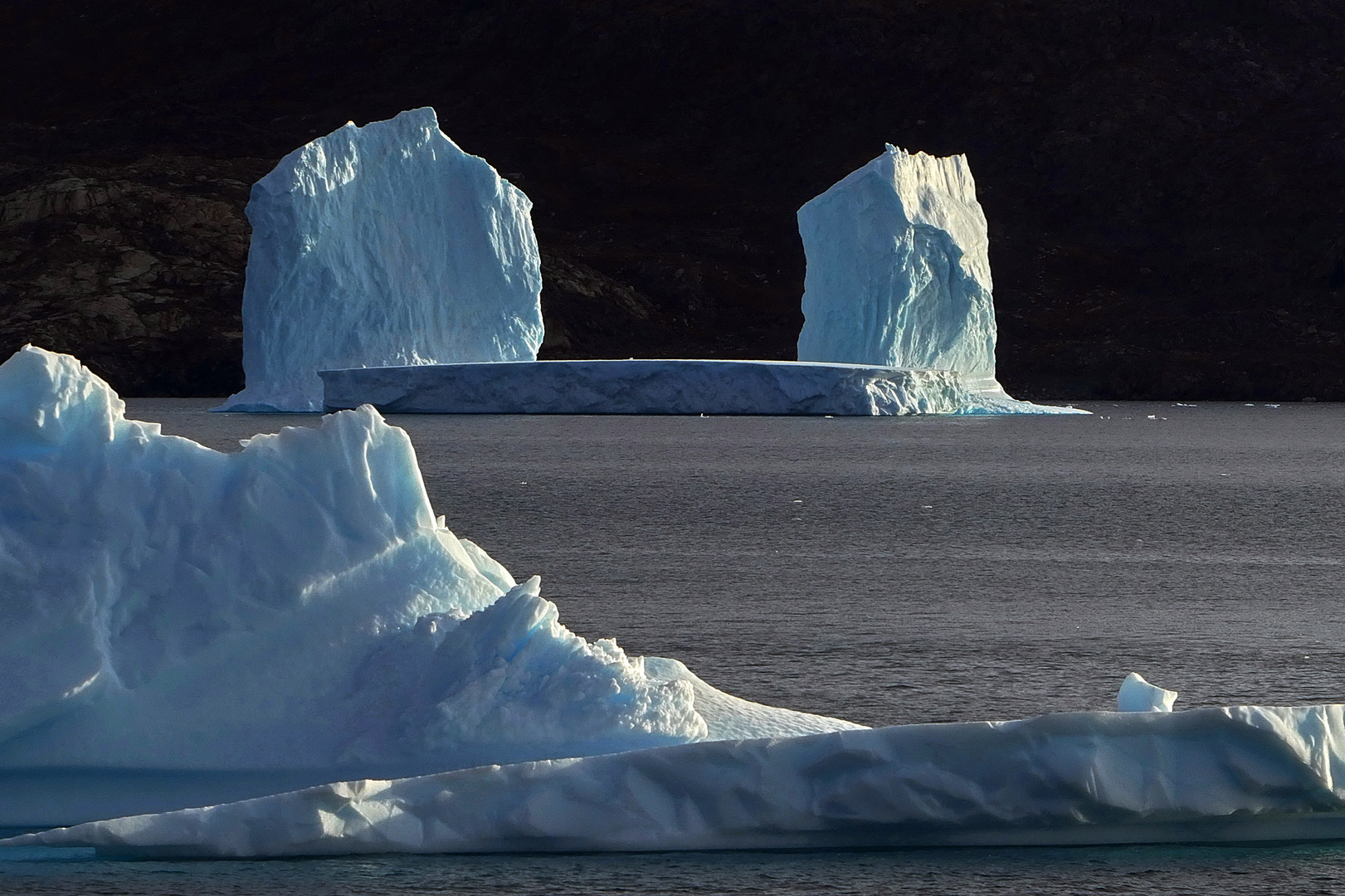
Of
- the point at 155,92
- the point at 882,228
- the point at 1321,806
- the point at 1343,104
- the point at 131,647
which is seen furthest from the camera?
the point at 155,92

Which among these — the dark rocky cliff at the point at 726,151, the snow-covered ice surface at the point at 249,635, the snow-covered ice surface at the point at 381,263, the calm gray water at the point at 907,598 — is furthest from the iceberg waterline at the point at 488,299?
the snow-covered ice surface at the point at 249,635

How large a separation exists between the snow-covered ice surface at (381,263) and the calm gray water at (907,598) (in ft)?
21.3

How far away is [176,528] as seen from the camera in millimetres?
7027

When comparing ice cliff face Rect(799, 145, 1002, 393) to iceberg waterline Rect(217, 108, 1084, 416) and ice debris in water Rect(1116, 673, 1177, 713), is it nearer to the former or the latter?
iceberg waterline Rect(217, 108, 1084, 416)

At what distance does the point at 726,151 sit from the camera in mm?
106250

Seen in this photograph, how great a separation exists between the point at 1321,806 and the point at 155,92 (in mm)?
115950

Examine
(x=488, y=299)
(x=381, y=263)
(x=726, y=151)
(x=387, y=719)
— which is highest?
(x=726, y=151)

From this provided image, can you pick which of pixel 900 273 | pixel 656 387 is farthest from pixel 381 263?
pixel 900 273

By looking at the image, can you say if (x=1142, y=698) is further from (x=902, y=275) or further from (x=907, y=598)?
(x=902, y=275)

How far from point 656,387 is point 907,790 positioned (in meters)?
31.8

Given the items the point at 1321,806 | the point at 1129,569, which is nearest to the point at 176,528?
the point at 1321,806

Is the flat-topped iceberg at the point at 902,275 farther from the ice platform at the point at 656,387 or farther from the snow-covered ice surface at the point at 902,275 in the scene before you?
the ice platform at the point at 656,387

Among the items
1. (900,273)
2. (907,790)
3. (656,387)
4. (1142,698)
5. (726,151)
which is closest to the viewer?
(907,790)

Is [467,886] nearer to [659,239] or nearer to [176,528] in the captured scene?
[176,528]
